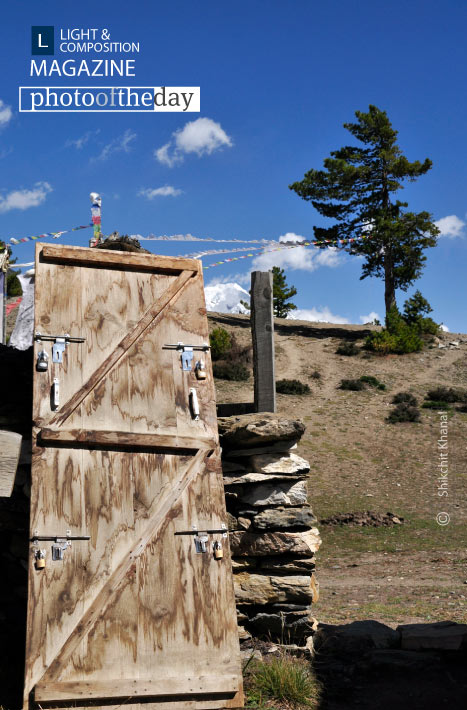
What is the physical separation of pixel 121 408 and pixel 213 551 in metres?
1.29

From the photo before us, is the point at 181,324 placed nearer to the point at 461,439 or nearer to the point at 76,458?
the point at 76,458

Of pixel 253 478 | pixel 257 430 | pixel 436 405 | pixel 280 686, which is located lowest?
pixel 280 686

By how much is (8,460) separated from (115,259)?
90.2 inches

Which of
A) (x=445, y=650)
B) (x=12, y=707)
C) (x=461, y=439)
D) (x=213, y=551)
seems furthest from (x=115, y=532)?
(x=461, y=439)

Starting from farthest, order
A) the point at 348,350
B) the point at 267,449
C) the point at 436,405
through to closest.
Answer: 1. the point at 348,350
2. the point at 436,405
3. the point at 267,449

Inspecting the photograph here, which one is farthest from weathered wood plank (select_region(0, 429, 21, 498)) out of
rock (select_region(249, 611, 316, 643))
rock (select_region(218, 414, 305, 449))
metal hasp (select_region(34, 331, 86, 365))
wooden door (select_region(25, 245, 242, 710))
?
rock (select_region(249, 611, 316, 643))

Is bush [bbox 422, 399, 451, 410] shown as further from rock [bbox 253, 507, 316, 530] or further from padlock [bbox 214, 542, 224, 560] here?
padlock [bbox 214, 542, 224, 560]

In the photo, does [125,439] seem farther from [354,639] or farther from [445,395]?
[445,395]

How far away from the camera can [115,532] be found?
5.02 meters

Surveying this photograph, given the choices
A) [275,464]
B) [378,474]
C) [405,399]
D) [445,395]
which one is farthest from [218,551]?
[445,395]

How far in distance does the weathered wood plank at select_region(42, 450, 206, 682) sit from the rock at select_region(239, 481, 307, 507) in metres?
0.93

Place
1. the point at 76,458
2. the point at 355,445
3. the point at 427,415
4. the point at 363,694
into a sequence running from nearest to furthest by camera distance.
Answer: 1. the point at 76,458
2. the point at 363,694
3. the point at 355,445
4. the point at 427,415

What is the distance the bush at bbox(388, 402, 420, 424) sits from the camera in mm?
24312

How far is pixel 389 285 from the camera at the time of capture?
3700 centimetres
